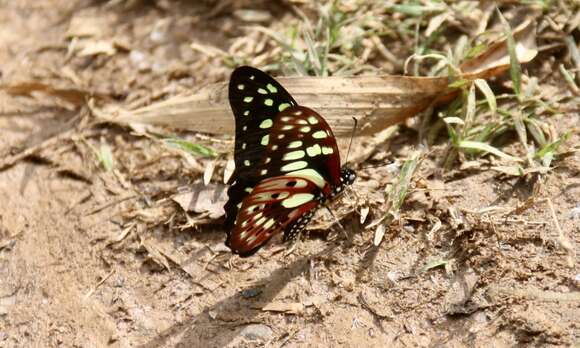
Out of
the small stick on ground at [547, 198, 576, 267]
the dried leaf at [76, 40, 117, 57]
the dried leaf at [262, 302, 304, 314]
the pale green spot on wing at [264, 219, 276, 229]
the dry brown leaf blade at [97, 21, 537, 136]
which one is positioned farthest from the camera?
the dried leaf at [76, 40, 117, 57]

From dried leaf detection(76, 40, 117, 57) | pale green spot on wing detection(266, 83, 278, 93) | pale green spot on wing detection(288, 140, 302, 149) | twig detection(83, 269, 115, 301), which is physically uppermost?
pale green spot on wing detection(266, 83, 278, 93)

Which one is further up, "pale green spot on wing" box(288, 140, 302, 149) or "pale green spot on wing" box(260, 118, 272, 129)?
"pale green spot on wing" box(260, 118, 272, 129)

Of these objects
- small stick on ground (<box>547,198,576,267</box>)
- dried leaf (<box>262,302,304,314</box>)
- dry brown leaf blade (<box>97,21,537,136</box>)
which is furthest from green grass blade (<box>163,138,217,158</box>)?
small stick on ground (<box>547,198,576,267</box>)

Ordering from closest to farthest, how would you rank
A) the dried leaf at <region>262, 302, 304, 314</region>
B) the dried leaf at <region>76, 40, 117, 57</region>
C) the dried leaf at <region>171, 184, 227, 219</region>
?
1. the dried leaf at <region>262, 302, 304, 314</region>
2. the dried leaf at <region>171, 184, 227, 219</region>
3. the dried leaf at <region>76, 40, 117, 57</region>

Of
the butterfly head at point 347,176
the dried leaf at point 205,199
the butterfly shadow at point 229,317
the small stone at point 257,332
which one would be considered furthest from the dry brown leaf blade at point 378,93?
the small stone at point 257,332

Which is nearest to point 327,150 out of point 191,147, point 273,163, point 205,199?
point 273,163

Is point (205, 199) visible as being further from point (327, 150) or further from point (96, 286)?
point (327, 150)

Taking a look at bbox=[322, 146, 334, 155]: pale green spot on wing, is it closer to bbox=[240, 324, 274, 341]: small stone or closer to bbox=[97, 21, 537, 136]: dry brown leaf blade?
bbox=[97, 21, 537, 136]: dry brown leaf blade

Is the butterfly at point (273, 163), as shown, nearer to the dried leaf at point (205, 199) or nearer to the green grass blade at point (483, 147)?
the dried leaf at point (205, 199)
